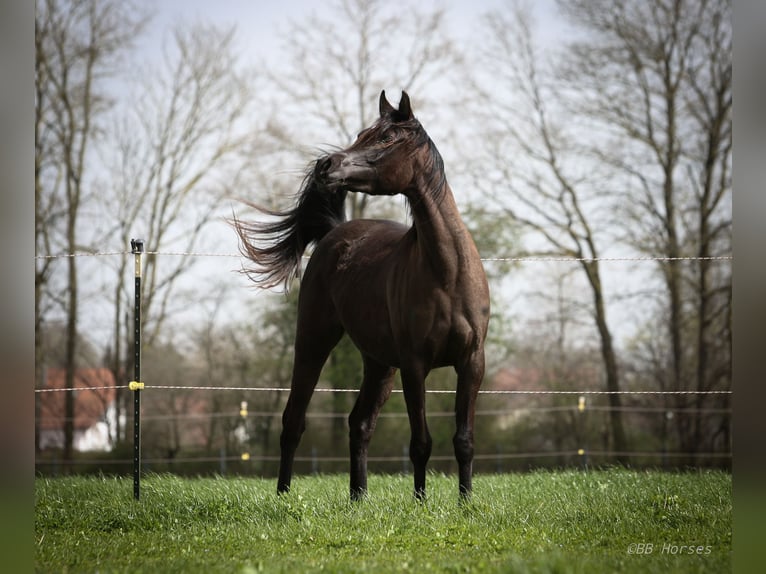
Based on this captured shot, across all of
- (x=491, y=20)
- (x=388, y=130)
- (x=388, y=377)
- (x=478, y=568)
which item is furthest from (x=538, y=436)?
(x=478, y=568)

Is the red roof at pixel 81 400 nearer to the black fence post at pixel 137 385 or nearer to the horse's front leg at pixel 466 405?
the black fence post at pixel 137 385

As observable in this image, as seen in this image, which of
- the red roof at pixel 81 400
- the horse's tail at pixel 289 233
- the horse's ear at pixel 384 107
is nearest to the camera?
the horse's ear at pixel 384 107

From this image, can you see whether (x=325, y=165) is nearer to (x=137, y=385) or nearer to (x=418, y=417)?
(x=418, y=417)

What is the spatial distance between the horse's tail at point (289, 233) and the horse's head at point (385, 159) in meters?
1.27

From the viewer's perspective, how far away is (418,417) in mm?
5051

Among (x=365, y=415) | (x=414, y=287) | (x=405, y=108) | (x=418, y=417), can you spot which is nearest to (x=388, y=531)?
(x=418, y=417)

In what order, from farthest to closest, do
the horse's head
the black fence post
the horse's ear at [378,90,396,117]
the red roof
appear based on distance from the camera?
the red roof → the black fence post → the horse's ear at [378,90,396,117] → the horse's head

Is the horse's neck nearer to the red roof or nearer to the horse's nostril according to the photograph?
the horse's nostril

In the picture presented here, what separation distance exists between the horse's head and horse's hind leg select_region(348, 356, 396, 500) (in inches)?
60.5

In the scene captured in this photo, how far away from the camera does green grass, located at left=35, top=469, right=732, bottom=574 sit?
11.7 ft

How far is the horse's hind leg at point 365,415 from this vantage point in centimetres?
584

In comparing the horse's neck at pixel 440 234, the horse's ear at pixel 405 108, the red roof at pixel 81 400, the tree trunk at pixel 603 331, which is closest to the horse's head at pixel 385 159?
the horse's ear at pixel 405 108

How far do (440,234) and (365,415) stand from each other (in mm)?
1596

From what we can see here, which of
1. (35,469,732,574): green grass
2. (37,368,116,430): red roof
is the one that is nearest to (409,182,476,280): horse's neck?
(35,469,732,574): green grass
